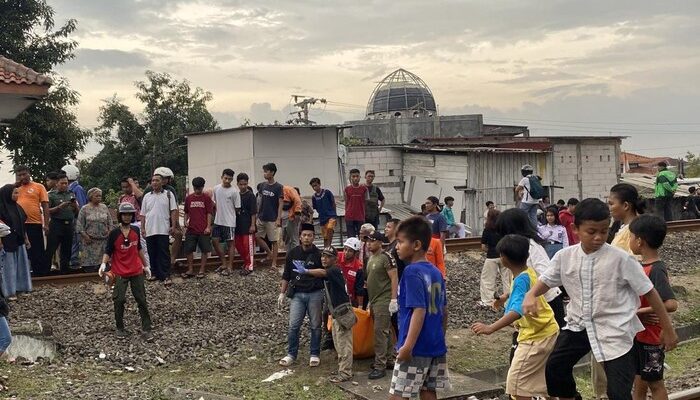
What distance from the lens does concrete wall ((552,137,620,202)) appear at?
33562 mm

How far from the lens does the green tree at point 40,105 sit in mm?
23391

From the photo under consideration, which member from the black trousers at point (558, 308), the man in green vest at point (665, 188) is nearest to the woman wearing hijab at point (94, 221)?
the black trousers at point (558, 308)

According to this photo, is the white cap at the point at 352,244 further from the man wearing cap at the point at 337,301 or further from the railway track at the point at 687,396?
the railway track at the point at 687,396

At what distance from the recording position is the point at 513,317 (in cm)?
566

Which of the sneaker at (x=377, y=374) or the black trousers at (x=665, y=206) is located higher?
the black trousers at (x=665, y=206)

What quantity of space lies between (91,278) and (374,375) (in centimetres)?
605

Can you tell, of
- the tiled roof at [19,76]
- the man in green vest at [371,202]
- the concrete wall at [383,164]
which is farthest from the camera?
the concrete wall at [383,164]

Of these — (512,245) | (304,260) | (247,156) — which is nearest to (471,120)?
(247,156)

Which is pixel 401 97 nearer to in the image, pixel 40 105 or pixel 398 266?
pixel 40 105

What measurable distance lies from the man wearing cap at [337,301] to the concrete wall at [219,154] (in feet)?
60.3

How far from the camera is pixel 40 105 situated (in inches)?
931

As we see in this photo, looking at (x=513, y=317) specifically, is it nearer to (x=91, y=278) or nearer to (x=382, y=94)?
(x=91, y=278)

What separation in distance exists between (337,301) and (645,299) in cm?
397

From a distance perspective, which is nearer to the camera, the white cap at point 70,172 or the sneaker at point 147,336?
the sneaker at point 147,336
